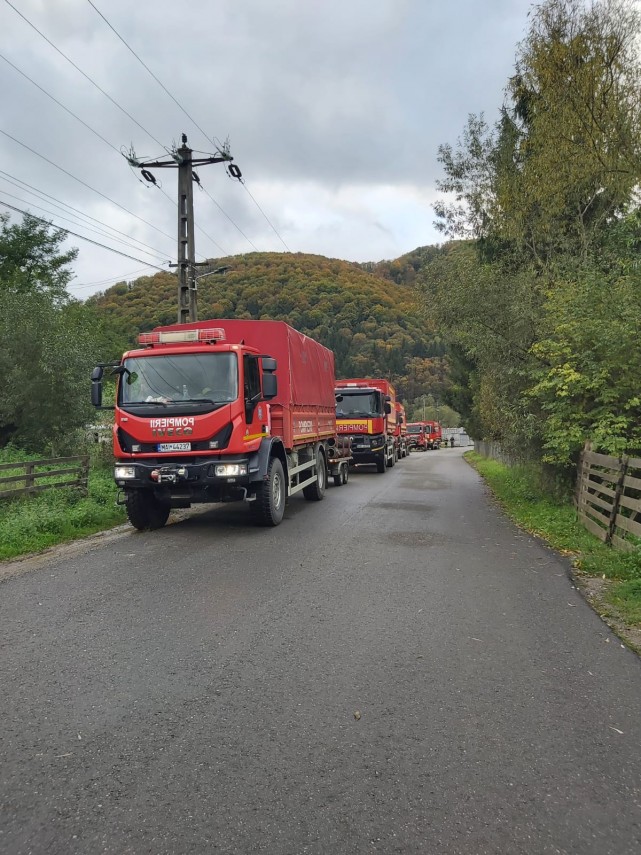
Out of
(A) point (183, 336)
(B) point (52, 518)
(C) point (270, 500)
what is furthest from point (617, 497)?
(B) point (52, 518)

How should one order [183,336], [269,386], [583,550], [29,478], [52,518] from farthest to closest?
[29,478] < [183,336] < [269,386] < [52,518] < [583,550]

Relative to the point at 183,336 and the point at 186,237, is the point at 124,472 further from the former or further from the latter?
the point at 186,237

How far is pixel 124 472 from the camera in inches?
367

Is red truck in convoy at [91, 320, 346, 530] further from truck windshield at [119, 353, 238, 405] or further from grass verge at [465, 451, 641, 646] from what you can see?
grass verge at [465, 451, 641, 646]

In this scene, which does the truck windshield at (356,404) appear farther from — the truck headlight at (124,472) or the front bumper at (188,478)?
the truck headlight at (124,472)

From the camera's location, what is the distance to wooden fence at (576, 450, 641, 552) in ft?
24.5

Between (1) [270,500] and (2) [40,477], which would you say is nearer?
(1) [270,500]

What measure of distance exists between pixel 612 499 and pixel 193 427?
611cm

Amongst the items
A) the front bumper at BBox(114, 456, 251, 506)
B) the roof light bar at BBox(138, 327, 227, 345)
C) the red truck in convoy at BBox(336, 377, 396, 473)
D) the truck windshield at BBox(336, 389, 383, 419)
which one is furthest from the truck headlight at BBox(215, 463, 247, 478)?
the truck windshield at BBox(336, 389, 383, 419)

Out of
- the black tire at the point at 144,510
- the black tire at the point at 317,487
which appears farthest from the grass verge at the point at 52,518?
the black tire at the point at 317,487

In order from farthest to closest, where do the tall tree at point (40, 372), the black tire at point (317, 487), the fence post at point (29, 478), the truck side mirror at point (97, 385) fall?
the tall tree at point (40, 372) → the black tire at point (317, 487) → the fence post at point (29, 478) → the truck side mirror at point (97, 385)

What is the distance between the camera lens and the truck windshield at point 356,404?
2297 cm

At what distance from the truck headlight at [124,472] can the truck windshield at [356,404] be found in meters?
14.2

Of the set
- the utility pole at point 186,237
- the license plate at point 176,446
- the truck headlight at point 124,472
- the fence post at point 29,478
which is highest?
the utility pole at point 186,237
